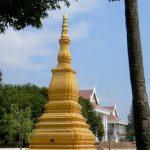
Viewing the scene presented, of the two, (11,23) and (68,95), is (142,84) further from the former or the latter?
(68,95)

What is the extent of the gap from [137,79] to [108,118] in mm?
96527

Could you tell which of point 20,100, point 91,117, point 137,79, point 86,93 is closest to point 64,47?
point 137,79

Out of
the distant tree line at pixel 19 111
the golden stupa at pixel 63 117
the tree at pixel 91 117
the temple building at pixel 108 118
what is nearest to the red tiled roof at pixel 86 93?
the temple building at pixel 108 118

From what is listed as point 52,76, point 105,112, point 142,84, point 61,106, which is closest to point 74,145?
point 61,106

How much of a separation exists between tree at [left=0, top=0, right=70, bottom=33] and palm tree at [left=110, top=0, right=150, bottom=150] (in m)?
3.04

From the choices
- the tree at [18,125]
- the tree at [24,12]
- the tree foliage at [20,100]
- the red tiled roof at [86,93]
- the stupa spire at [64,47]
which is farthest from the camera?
the red tiled roof at [86,93]

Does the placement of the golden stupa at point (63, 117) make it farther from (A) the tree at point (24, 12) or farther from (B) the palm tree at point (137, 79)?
(B) the palm tree at point (137, 79)

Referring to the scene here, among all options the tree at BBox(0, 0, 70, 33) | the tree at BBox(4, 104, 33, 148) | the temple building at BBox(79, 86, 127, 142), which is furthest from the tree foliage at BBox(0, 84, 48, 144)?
the tree at BBox(0, 0, 70, 33)

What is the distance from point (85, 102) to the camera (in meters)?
66.6

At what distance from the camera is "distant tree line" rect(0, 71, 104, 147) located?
46.8 metres

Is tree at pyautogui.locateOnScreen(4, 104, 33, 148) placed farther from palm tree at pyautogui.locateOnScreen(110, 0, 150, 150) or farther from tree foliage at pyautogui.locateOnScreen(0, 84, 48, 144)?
palm tree at pyautogui.locateOnScreen(110, 0, 150, 150)

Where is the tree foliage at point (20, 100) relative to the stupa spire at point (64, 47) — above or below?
above

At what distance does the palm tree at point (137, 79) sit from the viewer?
824 cm

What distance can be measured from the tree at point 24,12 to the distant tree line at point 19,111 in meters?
32.9
